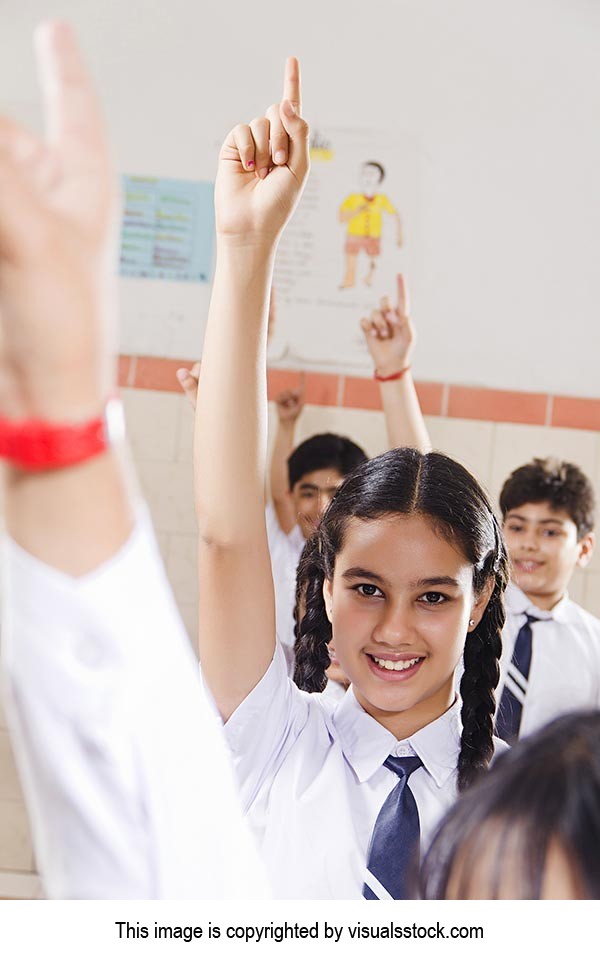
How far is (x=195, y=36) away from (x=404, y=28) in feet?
1.91

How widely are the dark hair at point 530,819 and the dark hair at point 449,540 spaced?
43 centimetres

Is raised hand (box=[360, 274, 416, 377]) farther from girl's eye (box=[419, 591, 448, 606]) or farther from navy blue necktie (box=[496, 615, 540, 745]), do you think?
girl's eye (box=[419, 591, 448, 606])

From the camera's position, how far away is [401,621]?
37.3 inches

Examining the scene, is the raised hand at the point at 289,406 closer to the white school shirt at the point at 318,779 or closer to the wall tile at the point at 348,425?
the wall tile at the point at 348,425

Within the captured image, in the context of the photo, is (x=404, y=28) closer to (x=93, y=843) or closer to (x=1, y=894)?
(x=1, y=894)

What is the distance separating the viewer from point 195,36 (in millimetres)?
2936

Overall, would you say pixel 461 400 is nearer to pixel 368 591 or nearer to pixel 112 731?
pixel 368 591

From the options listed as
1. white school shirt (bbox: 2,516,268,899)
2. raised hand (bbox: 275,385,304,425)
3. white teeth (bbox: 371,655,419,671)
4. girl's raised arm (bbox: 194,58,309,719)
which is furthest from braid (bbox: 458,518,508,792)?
raised hand (bbox: 275,385,304,425)

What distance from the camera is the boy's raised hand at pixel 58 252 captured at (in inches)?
13.3

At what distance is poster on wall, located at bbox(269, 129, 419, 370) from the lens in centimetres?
295

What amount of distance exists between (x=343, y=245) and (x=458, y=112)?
0.48 metres

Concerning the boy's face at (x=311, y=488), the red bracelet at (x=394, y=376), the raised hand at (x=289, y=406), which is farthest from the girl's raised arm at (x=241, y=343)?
the raised hand at (x=289, y=406)

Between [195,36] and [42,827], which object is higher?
[195,36]

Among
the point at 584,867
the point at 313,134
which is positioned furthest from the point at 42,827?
the point at 313,134
